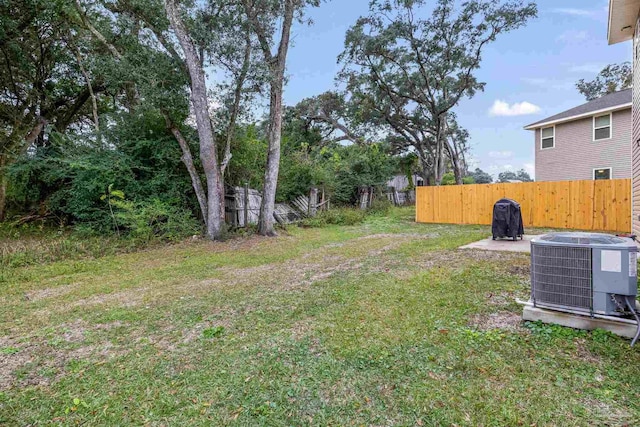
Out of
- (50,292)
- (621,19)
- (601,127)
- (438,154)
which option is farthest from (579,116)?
(50,292)

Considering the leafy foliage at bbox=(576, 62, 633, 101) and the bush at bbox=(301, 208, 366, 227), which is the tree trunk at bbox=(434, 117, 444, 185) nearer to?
the bush at bbox=(301, 208, 366, 227)

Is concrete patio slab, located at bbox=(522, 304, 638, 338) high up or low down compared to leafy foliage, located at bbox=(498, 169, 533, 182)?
down

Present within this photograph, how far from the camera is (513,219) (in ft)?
22.6

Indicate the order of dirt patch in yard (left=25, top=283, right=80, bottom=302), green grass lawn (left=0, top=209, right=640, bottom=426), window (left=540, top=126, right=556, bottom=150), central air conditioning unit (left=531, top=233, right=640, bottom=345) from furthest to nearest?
1. window (left=540, top=126, right=556, bottom=150)
2. dirt patch in yard (left=25, top=283, right=80, bottom=302)
3. central air conditioning unit (left=531, top=233, right=640, bottom=345)
4. green grass lawn (left=0, top=209, right=640, bottom=426)

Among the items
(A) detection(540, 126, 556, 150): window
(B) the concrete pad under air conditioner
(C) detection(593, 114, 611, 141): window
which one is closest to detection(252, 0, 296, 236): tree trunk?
(B) the concrete pad under air conditioner

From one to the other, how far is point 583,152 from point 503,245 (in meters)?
8.74

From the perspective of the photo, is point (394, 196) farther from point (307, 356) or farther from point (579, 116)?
point (307, 356)

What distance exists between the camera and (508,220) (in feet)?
22.6

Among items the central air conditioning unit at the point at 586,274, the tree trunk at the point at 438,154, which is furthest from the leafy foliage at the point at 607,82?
the central air conditioning unit at the point at 586,274

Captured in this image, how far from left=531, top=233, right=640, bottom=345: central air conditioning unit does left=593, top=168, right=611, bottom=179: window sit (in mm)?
11568

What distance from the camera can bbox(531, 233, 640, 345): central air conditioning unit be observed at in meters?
2.32

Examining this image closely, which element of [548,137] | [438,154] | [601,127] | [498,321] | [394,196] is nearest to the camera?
[498,321]

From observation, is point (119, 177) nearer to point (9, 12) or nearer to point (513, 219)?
point (9, 12)

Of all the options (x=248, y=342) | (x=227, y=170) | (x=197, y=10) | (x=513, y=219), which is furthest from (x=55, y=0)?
(x=513, y=219)
